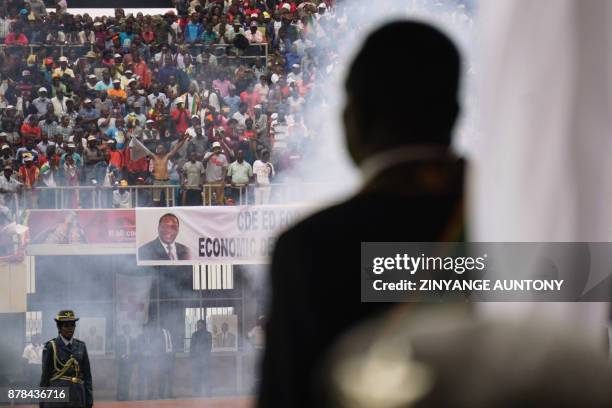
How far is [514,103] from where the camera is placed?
0.83m

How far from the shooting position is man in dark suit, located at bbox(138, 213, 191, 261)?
1423cm

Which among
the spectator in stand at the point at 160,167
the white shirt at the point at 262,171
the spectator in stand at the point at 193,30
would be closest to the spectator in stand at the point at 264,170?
the white shirt at the point at 262,171

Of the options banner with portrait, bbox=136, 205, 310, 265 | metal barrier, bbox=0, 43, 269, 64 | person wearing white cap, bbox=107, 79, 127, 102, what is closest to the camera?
banner with portrait, bbox=136, 205, 310, 265

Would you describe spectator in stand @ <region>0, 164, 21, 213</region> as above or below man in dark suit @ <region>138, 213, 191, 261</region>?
above

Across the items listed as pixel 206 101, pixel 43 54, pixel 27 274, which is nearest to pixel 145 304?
pixel 27 274

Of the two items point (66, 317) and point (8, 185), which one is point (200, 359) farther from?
point (66, 317)

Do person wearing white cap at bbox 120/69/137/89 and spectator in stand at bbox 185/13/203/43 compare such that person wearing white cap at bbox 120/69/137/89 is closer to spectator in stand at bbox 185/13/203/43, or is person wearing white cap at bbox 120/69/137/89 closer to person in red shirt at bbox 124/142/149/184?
spectator in stand at bbox 185/13/203/43

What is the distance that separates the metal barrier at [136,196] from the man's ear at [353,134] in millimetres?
13096

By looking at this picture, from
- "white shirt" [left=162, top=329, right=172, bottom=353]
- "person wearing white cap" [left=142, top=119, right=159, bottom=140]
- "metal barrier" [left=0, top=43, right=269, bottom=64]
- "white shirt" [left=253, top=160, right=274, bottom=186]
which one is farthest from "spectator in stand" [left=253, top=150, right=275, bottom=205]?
"metal barrier" [left=0, top=43, right=269, bottom=64]

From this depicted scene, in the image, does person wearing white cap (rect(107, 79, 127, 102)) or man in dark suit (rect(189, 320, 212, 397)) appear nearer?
man in dark suit (rect(189, 320, 212, 397))

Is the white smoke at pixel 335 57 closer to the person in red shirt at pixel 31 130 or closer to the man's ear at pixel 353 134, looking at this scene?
the person in red shirt at pixel 31 130

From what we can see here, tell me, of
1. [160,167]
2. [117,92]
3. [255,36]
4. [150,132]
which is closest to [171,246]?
[160,167]

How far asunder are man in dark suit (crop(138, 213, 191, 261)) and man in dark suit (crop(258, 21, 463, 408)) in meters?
12.9

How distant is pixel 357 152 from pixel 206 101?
17.3 m
